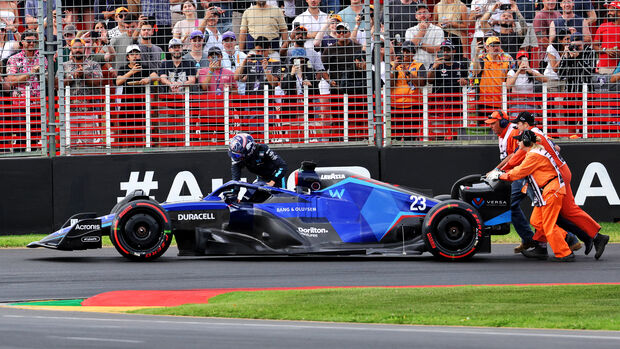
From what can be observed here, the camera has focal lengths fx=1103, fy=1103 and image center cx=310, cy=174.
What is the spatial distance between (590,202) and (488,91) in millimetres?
2262

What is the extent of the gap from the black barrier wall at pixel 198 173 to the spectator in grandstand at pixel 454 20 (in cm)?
163

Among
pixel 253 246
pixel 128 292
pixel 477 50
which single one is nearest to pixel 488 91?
pixel 477 50

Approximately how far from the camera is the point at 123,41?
17.1 meters

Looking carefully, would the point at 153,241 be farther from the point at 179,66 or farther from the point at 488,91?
the point at 488,91

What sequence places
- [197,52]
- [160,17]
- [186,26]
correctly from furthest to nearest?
[160,17], [186,26], [197,52]

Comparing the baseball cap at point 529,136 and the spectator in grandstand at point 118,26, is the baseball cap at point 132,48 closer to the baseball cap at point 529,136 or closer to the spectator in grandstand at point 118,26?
the spectator in grandstand at point 118,26

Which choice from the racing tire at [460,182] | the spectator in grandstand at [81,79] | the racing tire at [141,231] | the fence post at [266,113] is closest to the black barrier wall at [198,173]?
the fence post at [266,113]

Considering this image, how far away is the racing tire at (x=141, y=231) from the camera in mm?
12688

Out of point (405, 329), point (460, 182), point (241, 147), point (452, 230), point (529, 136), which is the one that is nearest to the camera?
point (405, 329)

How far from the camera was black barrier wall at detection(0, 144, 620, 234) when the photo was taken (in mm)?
16359

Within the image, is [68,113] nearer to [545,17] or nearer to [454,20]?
[454,20]

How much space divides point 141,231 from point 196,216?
2.19 ft

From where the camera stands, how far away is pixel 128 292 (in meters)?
10.6

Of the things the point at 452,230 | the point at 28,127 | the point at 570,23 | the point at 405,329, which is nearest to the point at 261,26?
the point at 28,127
